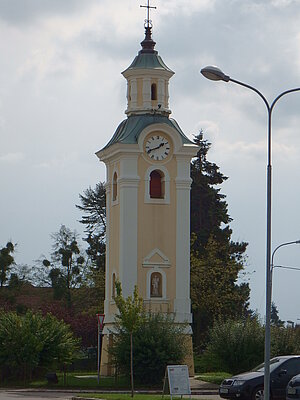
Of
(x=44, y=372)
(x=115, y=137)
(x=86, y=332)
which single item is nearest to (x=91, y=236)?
(x=86, y=332)

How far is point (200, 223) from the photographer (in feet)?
230

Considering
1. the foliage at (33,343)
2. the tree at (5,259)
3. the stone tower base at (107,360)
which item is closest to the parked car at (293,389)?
the foliage at (33,343)

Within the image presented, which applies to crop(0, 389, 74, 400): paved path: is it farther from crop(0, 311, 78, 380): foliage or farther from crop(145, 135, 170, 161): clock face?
crop(145, 135, 170, 161): clock face

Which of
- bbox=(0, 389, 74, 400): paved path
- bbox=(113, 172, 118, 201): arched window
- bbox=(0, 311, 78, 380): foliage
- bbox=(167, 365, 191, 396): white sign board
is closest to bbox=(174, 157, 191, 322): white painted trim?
bbox=(113, 172, 118, 201): arched window

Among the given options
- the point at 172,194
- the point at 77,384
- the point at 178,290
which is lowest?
the point at 77,384

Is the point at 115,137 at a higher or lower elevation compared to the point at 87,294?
higher

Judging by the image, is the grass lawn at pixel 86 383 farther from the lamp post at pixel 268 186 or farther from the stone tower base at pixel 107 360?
the lamp post at pixel 268 186

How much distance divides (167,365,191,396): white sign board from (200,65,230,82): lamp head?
1126cm

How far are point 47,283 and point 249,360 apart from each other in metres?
37.7

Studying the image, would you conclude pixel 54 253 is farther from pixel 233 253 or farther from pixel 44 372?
pixel 44 372

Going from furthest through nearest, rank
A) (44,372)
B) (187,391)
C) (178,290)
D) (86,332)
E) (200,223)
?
(200,223) → (86,332) → (178,290) → (44,372) → (187,391)

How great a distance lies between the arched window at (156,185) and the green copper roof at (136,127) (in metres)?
2.04

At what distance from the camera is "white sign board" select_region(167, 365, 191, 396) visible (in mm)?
33281

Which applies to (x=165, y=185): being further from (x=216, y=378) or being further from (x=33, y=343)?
(x=33, y=343)
